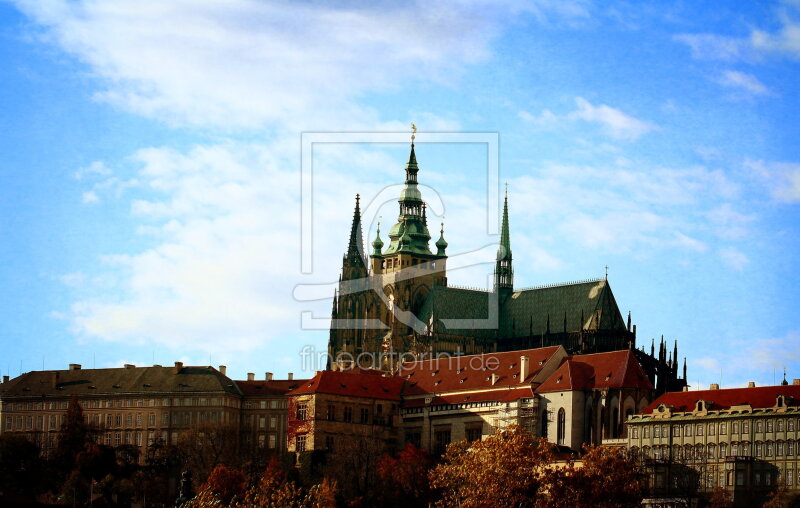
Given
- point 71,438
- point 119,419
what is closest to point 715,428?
point 71,438

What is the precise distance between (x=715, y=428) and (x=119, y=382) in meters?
66.0

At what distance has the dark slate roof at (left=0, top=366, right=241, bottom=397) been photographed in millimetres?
177250

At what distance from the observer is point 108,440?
176 meters

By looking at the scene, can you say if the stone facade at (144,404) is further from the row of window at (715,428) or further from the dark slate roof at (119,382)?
the row of window at (715,428)

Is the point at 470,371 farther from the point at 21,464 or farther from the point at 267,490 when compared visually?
the point at 21,464

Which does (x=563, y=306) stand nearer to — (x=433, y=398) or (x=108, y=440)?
(x=433, y=398)

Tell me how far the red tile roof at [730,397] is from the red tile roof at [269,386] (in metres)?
44.6

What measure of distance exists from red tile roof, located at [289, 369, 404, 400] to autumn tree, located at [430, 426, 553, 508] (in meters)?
41.7

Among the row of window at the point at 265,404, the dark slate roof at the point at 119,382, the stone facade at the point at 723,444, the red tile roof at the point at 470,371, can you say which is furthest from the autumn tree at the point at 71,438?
the stone facade at the point at 723,444

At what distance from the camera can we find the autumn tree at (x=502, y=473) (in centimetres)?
11800

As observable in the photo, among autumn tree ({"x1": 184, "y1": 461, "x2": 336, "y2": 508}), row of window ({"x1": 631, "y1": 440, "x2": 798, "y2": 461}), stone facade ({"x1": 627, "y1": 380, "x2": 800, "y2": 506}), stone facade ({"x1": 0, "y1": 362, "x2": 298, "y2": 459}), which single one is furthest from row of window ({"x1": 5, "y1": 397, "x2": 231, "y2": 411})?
row of window ({"x1": 631, "y1": 440, "x2": 798, "y2": 461})

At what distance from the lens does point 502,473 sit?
119m

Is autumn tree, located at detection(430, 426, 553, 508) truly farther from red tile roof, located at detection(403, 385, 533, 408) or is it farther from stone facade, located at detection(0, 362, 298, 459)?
stone facade, located at detection(0, 362, 298, 459)

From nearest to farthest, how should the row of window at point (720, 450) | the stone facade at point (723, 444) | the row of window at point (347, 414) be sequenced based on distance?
the stone facade at point (723, 444), the row of window at point (720, 450), the row of window at point (347, 414)
